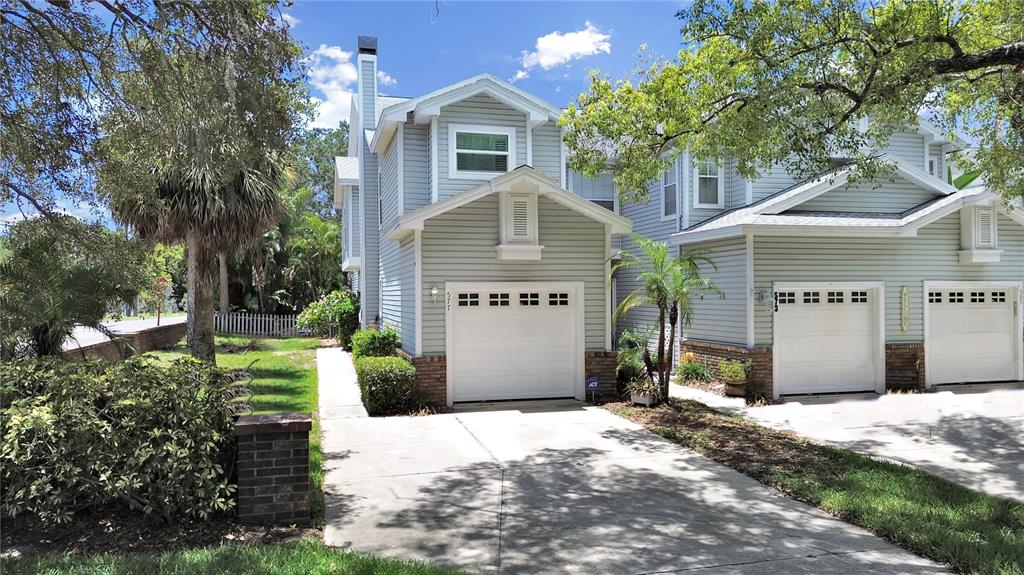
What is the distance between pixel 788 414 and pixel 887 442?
2236 millimetres

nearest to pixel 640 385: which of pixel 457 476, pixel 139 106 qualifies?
pixel 457 476

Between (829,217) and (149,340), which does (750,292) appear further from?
(149,340)

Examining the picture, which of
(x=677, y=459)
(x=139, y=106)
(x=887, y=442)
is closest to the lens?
(x=139, y=106)

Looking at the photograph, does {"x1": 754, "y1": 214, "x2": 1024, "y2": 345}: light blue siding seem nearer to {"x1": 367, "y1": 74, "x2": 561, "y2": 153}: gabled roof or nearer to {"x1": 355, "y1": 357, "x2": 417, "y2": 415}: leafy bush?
{"x1": 367, "y1": 74, "x2": 561, "y2": 153}: gabled roof

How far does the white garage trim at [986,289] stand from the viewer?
13.8 m

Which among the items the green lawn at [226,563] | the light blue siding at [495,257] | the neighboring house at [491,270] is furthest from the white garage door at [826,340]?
the green lawn at [226,563]

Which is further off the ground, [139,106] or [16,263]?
[139,106]

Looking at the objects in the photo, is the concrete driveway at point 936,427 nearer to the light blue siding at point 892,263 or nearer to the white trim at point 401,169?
the light blue siding at point 892,263

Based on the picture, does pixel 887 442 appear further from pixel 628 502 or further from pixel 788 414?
pixel 628 502

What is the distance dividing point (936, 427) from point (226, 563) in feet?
33.6

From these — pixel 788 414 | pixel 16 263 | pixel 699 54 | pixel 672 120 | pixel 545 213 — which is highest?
pixel 699 54

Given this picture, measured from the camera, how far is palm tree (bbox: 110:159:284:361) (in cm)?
1298

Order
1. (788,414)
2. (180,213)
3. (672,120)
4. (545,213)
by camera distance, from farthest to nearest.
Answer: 1. (180,213)
2. (545,213)
3. (788,414)
4. (672,120)

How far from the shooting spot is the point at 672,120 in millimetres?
10633
